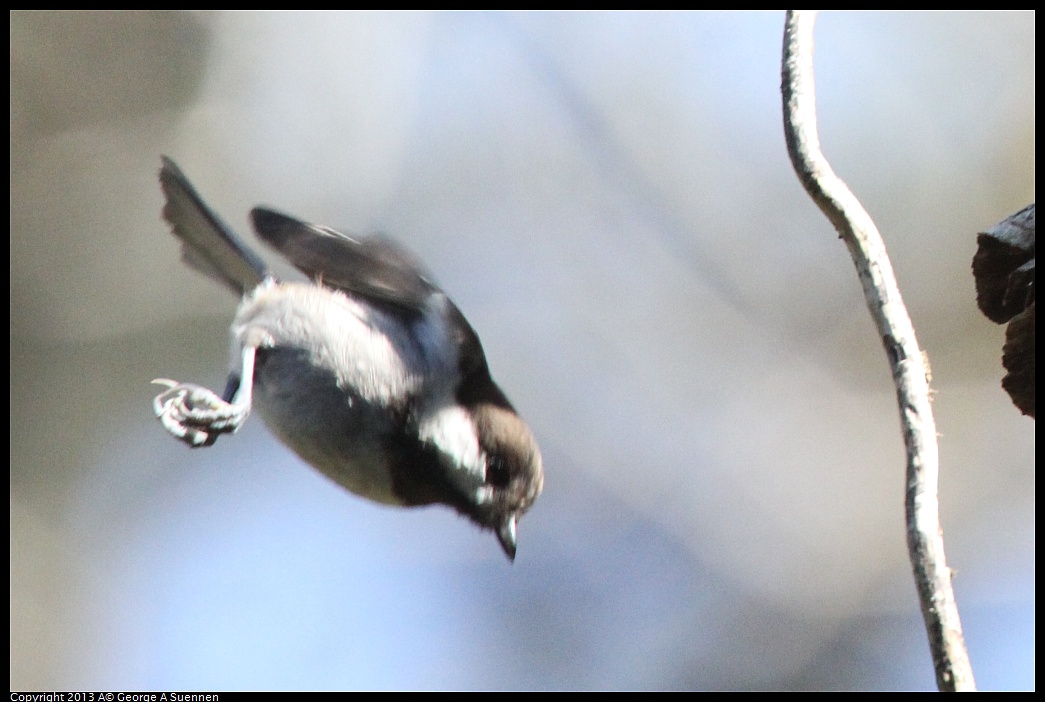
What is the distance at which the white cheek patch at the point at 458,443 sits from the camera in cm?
137

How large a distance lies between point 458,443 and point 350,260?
0.36m

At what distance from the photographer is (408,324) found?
1485mm

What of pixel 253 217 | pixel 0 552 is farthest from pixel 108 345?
pixel 253 217

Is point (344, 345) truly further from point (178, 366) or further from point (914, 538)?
point (178, 366)

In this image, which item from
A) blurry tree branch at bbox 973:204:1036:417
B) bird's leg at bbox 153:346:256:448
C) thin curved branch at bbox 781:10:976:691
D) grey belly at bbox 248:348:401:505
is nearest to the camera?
thin curved branch at bbox 781:10:976:691

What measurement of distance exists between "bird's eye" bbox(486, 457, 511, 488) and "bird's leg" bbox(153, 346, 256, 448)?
41 cm

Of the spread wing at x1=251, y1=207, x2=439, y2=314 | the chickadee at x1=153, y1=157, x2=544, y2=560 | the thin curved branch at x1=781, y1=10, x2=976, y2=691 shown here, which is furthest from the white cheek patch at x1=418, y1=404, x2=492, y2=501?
the thin curved branch at x1=781, y1=10, x2=976, y2=691

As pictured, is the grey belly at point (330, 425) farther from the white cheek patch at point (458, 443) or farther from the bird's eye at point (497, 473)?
the bird's eye at point (497, 473)

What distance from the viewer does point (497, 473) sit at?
1516 millimetres

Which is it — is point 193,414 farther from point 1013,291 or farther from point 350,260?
point 1013,291

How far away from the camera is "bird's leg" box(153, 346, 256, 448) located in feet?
3.84

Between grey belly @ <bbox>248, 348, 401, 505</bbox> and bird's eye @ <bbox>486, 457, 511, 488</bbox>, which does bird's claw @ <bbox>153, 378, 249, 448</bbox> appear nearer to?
grey belly @ <bbox>248, 348, 401, 505</bbox>

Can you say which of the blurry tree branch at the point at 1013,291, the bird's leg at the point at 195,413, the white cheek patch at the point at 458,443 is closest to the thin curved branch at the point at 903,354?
the blurry tree branch at the point at 1013,291

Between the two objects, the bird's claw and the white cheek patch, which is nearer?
the bird's claw
